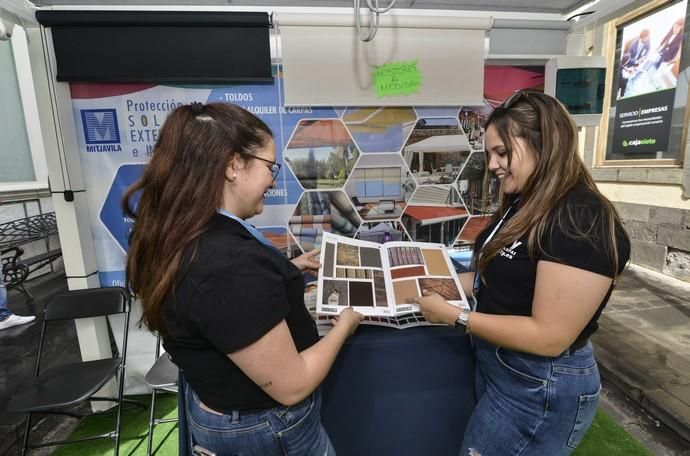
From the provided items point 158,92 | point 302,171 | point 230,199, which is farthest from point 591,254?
point 158,92

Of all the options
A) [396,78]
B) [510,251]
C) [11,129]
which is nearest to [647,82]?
[396,78]

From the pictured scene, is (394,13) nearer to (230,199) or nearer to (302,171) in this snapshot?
(302,171)

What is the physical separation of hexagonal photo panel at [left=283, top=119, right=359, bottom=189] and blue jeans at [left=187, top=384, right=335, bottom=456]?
1.04 meters

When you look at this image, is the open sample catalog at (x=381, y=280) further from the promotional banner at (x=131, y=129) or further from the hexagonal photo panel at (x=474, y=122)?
the hexagonal photo panel at (x=474, y=122)

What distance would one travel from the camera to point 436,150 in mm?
1674

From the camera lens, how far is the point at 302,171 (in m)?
1.63

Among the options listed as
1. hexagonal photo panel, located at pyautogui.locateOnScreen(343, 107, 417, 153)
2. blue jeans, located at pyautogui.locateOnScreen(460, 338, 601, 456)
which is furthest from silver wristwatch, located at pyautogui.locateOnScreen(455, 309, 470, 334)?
hexagonal photo panel, located at pyautogui.locateOnScreen(343, 107, 417, 153)

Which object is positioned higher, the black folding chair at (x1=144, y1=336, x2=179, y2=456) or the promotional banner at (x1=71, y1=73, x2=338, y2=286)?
the promotional banner at (x1=71, y1=73, x2=338, y2=286)

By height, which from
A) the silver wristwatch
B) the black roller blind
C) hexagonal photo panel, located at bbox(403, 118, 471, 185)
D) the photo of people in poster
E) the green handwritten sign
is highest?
the photo of people in poster

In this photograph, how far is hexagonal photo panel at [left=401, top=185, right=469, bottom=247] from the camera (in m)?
1.71

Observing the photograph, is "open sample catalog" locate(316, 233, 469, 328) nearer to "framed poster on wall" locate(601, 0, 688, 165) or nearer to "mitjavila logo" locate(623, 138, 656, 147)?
"framed poster on wall" locate(601, 0, 688, 165)

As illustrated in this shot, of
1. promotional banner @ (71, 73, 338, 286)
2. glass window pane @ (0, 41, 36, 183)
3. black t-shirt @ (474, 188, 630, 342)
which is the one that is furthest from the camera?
glass window pane @ (0, 41, 36, 183)

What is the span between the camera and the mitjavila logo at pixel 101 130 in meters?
1.53

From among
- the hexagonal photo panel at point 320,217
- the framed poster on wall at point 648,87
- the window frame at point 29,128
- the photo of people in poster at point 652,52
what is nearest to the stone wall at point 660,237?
the framed poster on wall at point 648,87
